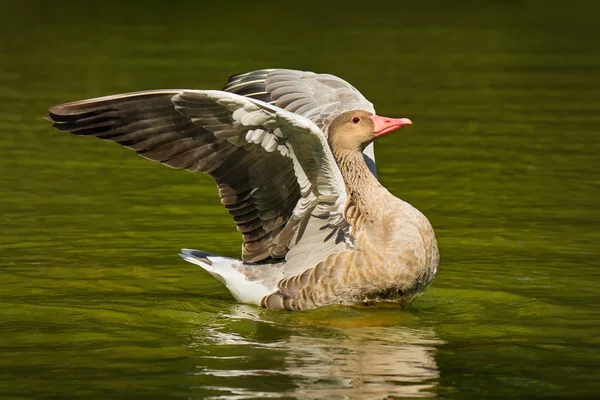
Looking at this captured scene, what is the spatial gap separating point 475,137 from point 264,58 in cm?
871

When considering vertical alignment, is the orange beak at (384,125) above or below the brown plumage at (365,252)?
above

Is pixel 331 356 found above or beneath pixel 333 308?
beneath

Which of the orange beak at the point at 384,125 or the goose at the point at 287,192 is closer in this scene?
the goose at the point at 287,192

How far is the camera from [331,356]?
1012 cm

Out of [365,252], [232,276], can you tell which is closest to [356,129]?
[365,252]

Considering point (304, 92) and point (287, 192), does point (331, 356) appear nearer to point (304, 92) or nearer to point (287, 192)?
point (287, 192)

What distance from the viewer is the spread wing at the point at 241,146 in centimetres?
1035

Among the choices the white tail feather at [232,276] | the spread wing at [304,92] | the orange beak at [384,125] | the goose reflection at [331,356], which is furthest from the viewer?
the spread wing at [304,92]

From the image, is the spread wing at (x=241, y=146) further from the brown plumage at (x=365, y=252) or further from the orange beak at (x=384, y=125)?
the orange beak at (x=384, y=125)

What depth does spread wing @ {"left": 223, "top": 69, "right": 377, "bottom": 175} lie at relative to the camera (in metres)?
12.8

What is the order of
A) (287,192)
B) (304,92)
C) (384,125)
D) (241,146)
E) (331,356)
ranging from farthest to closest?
(304,92), (384,125), (287,192), (241,146), (331,356)

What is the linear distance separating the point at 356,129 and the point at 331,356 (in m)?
2.32

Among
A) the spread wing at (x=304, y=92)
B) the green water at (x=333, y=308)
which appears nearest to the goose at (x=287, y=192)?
the green water at (x=333, y=308)

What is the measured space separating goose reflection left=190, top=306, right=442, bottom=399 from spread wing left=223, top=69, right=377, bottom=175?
7.14ft
